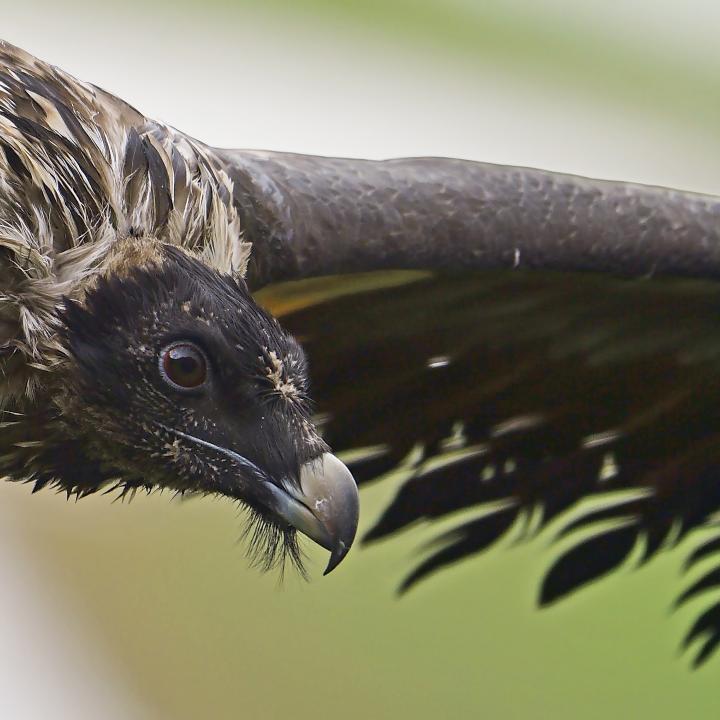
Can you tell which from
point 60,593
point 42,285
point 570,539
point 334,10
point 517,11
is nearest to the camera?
point 42,285

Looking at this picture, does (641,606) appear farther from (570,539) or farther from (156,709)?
(156,709)

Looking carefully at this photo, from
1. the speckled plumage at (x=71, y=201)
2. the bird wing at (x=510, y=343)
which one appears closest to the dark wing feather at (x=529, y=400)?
the bird wing at (x=510, y=343)

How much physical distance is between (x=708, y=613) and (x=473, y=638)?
406mm

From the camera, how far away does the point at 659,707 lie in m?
1.82

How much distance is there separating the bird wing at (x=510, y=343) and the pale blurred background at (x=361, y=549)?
0.08m

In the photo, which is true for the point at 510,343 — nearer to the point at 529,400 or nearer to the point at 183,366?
the point at 529,400

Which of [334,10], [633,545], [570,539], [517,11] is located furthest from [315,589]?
[517,11]

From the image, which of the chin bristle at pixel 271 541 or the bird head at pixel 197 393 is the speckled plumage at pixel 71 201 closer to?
the bird head at pixel 197 393

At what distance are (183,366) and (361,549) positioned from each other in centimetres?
84

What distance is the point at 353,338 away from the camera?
1318 millimetres

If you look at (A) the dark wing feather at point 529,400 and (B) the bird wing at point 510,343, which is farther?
(A) the dark wing feather at point 529,400

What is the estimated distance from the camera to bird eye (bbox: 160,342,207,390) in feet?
2.44

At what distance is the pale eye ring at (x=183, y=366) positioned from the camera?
75cm

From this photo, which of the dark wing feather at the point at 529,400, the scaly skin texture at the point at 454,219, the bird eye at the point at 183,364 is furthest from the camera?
the dark wing feather at the point at 529,400
